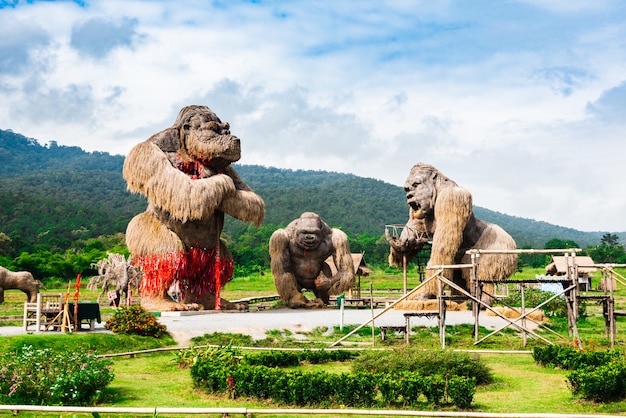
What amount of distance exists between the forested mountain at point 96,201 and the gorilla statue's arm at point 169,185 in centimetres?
3458

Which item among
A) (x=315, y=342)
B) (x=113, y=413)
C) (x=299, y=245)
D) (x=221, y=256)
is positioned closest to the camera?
(x=113, y=413)

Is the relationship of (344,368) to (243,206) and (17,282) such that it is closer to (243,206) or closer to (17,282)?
(243,206)

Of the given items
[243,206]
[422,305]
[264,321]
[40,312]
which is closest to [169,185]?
[243,206]

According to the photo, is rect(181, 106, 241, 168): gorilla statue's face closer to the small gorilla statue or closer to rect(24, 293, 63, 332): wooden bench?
the small gorilla statue

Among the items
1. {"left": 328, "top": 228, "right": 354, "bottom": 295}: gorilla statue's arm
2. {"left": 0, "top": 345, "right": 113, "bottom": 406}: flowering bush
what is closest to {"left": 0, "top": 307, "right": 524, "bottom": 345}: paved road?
{"left": 328, "top": 228, "right": 354, "bottom": 295}: gorilla statue's arm

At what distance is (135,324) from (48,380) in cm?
500

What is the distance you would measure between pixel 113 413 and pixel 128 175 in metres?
8.78

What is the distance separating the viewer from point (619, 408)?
7883mm

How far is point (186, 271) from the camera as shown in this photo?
1611 cm

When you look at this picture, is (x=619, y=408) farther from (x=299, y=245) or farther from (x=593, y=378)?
(x=299, y=245)

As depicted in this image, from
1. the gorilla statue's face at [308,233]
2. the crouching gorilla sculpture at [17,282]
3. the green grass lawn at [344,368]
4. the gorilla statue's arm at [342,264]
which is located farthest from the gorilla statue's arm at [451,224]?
the crouching gorilla sculpture at [17,282]

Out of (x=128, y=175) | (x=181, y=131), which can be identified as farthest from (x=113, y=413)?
(x=181, y=131)

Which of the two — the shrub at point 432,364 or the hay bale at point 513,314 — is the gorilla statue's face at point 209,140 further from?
the shrub at point 432,364

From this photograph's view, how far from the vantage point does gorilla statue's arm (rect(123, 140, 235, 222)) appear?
15180mm
